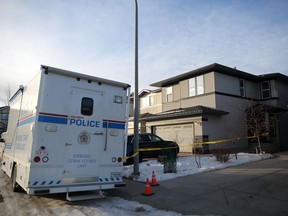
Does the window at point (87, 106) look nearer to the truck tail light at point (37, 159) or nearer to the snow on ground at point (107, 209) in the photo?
the truck tail light at point (37, 159)

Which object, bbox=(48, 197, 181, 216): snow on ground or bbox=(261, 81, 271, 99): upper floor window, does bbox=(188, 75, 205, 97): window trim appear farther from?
bbox=(48, 197, 181, 216): snow on ground

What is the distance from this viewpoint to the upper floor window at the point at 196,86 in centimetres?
2062

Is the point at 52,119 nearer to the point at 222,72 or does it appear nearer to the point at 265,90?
the point at 222,72

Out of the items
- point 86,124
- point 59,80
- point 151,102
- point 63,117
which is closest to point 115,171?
point 86,124

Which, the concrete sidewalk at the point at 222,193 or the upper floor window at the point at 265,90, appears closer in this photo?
the concrete sidewalk at the point at 222,193

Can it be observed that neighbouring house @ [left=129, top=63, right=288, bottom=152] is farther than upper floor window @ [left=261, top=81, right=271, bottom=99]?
No

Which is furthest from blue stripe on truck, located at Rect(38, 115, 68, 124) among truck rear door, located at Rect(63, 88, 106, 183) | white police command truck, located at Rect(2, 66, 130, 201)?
truck rear door, located at Rect(63, 88, 106, 183)

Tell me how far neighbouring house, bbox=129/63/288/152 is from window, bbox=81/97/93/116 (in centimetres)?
1186

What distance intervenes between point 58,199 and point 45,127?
2.20 meters

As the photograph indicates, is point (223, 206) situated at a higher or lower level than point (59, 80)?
lower

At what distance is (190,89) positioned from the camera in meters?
21.8

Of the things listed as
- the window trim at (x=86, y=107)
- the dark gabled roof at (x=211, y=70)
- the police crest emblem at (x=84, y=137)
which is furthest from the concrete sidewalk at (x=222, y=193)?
the dark gabled roof at (x=211, y=70)

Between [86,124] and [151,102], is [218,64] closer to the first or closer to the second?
[151,102]

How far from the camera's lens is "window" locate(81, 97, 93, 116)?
6.62 meters
